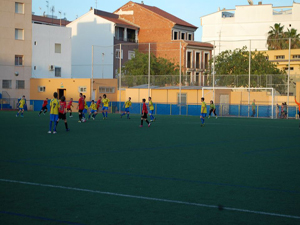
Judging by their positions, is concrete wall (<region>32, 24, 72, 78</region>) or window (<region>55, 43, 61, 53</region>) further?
window (<region>55, 43, 61, 53</region>)

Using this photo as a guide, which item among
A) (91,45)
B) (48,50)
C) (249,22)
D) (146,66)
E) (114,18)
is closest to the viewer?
(48,50)

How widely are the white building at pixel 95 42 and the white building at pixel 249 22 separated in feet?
80.6

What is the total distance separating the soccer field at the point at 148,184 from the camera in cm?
718

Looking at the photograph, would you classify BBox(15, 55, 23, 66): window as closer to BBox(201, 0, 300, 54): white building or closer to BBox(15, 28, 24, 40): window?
BBox(15, 28, 24, 40): window

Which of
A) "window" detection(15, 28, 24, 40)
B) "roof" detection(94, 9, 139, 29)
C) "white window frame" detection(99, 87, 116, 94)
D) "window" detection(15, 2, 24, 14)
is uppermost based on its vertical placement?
"roof" detection(94, 9, 139, 29)

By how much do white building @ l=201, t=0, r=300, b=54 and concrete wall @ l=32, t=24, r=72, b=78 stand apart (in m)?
33.7

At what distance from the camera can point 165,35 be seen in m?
72.6

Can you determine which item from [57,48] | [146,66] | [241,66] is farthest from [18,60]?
[241,66]

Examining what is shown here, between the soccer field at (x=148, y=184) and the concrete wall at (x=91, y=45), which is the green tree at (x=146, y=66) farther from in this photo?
the soccer field at (x=148, y=184)

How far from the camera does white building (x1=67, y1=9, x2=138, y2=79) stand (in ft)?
226

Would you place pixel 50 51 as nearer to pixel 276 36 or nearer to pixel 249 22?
pixel 276 36

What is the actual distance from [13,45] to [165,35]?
25.6 metres

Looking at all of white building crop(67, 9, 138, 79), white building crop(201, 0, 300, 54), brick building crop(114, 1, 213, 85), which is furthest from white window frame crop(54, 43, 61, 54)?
white building crop(201, 0, 300, 54)

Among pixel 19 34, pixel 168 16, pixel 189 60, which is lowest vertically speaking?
pixel 189 60
